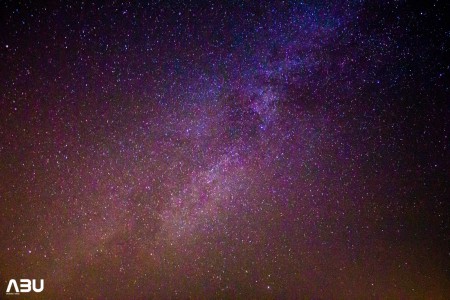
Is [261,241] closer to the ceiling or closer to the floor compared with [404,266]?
closer to the ceiling

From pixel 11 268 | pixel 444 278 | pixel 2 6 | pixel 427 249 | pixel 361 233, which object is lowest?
pixel 444 278

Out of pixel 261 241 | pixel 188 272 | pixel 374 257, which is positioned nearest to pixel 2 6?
pixel 188 272

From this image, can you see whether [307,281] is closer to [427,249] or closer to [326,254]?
[326,254]

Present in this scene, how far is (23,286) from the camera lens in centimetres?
247

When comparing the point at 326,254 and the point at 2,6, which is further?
the point at 326,254

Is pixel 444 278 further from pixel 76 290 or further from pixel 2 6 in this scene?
pixel 2 6

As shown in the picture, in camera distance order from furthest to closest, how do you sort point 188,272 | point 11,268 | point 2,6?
point 188,272, point 11,268, point 2,6

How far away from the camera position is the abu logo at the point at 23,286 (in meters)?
2.46

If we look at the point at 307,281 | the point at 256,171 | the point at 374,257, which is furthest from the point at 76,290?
the point at 374,257

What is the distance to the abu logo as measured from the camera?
8.05 ft

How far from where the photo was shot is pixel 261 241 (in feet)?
8.57

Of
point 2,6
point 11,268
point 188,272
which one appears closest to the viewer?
point 2,6

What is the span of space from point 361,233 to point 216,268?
50.5 inches

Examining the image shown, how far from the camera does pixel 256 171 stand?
8.42 ft
